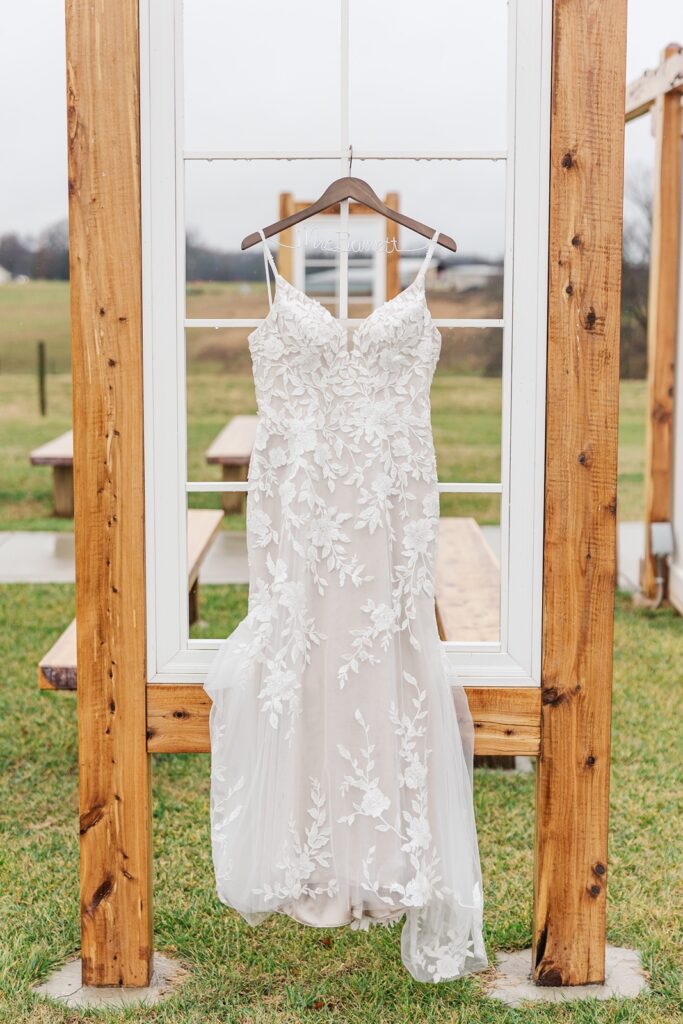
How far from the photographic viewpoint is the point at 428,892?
2217 mm

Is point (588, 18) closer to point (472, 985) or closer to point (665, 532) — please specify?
point (472, 985)

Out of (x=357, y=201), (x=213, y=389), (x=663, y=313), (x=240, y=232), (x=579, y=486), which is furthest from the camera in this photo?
(x=213, y=389)

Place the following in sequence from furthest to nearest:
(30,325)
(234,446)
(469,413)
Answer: (30,325), (469,413), (234,446)

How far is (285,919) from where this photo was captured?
278 centimetres

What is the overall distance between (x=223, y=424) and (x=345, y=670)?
27.5ft

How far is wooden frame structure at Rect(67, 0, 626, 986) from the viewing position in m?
2.23

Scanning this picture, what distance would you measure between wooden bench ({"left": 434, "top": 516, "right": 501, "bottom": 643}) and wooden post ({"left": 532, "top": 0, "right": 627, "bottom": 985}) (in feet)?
0.88

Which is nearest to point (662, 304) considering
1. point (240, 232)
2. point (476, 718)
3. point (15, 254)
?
point (476, 718)

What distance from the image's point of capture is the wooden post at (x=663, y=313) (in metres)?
5.42

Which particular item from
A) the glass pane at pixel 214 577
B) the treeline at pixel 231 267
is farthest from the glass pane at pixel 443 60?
the treeline at pixel 231 267

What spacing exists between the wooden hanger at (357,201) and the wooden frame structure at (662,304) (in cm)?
345

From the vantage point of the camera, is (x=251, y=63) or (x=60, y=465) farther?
(x=60, y=465)

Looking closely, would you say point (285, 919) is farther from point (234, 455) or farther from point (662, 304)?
point (662, 304)

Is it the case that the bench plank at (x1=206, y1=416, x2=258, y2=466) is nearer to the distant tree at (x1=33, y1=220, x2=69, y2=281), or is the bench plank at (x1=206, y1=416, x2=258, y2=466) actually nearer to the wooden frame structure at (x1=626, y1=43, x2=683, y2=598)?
the wooden frame structure at (x1=626, y1=43, x2=683, y2=598)
